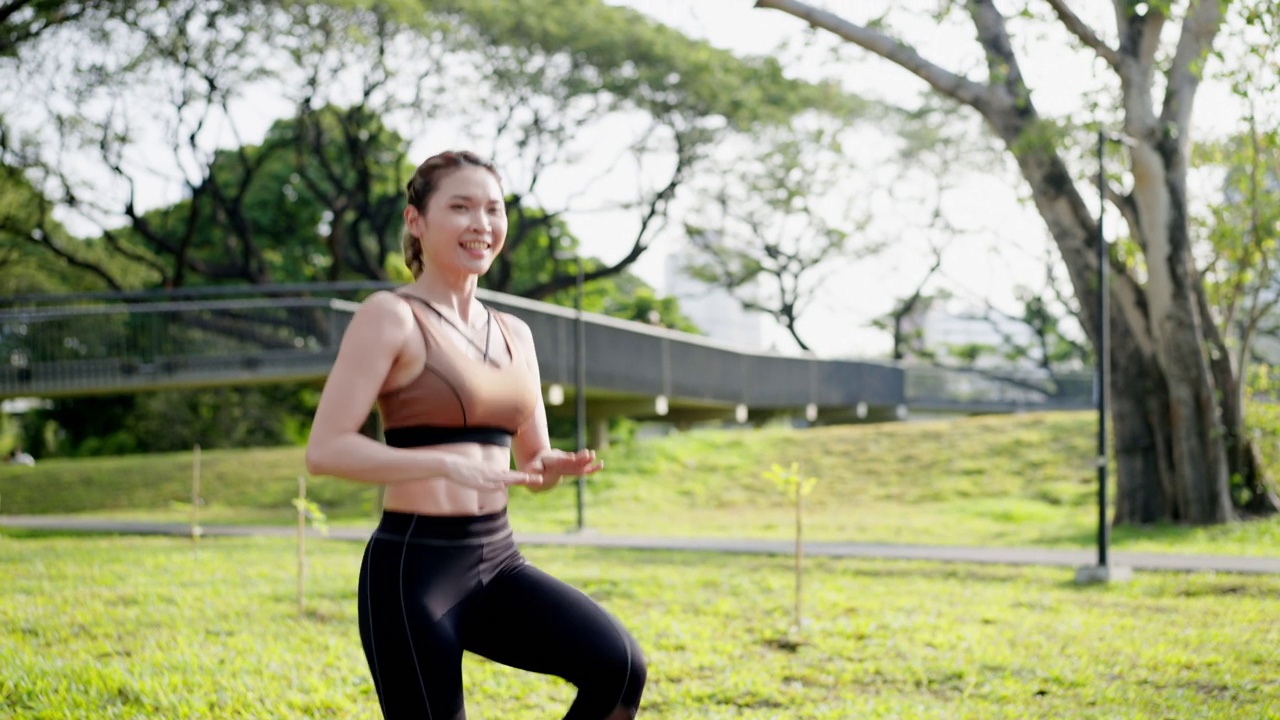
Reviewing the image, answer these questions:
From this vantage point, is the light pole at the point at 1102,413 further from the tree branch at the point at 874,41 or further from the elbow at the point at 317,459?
the elbow at the point at 317,459

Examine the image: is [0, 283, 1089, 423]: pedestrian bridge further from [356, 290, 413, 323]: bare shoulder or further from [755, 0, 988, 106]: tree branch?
[356, 290, 413, 323]: bare shoulder

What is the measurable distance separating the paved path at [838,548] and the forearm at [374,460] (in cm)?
1176

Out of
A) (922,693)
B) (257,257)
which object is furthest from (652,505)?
(922,693)

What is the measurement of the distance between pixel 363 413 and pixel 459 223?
0.52 meters

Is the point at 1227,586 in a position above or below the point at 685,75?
below

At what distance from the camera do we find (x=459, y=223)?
3131mm

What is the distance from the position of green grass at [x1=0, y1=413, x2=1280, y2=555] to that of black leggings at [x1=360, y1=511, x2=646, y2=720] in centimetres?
1529

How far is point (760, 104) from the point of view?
109 feet

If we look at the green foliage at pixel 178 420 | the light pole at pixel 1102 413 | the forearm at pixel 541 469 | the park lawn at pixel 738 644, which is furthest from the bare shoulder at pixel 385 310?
the green foliage at pixel 178 420

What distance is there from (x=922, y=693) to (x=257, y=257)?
26418mm

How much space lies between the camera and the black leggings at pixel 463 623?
301cm

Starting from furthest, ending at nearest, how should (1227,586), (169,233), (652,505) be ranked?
(169,233) < (652,505) < (1227,586)

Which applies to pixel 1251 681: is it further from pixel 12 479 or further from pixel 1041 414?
pixel 12 479

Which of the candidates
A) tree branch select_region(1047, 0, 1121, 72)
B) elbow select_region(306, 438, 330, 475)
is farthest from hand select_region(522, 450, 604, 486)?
tree branch select_region(1047, 0, 1121, 72)
